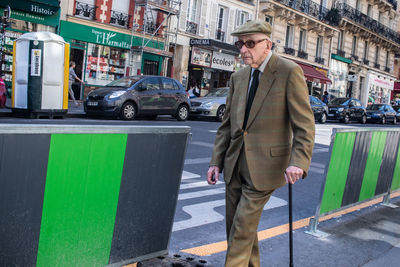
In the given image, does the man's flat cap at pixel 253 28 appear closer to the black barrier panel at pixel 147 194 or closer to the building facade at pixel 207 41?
the black barrier panel at pixel 147 194

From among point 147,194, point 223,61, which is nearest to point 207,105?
point 223,61

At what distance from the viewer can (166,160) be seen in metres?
3.26

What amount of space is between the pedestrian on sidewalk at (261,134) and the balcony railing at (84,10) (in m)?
19.5

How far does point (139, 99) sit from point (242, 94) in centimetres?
1240

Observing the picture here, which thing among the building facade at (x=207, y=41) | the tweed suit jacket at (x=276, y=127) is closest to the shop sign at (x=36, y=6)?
the building facade at (x=207, y=41)

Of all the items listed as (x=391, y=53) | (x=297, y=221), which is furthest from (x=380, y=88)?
(x=297, y=221)

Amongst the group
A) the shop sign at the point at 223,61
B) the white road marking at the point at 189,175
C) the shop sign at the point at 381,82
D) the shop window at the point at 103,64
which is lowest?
the white road marking at the point at 189,175

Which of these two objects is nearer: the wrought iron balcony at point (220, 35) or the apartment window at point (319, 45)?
the wrought iron balcony at point (220, 35)

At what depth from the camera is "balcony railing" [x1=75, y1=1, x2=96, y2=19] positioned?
21.0 metres

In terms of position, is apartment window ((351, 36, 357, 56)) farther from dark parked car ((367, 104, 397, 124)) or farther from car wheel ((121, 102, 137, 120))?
car wheel ((121, 102, 137, 120))

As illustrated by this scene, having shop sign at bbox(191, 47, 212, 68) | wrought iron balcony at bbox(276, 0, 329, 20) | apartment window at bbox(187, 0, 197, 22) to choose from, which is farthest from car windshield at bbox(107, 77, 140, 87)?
wrought iron balcony at bbox(276, 0, 329, 20)

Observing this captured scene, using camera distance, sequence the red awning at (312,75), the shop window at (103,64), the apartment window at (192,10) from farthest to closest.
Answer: the red awning at (312,75) < the apartment window at (192,10) < the shop window at (103,64)

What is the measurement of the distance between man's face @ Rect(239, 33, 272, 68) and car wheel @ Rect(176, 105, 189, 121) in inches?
544

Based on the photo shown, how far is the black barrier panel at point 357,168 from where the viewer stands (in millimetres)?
5059
